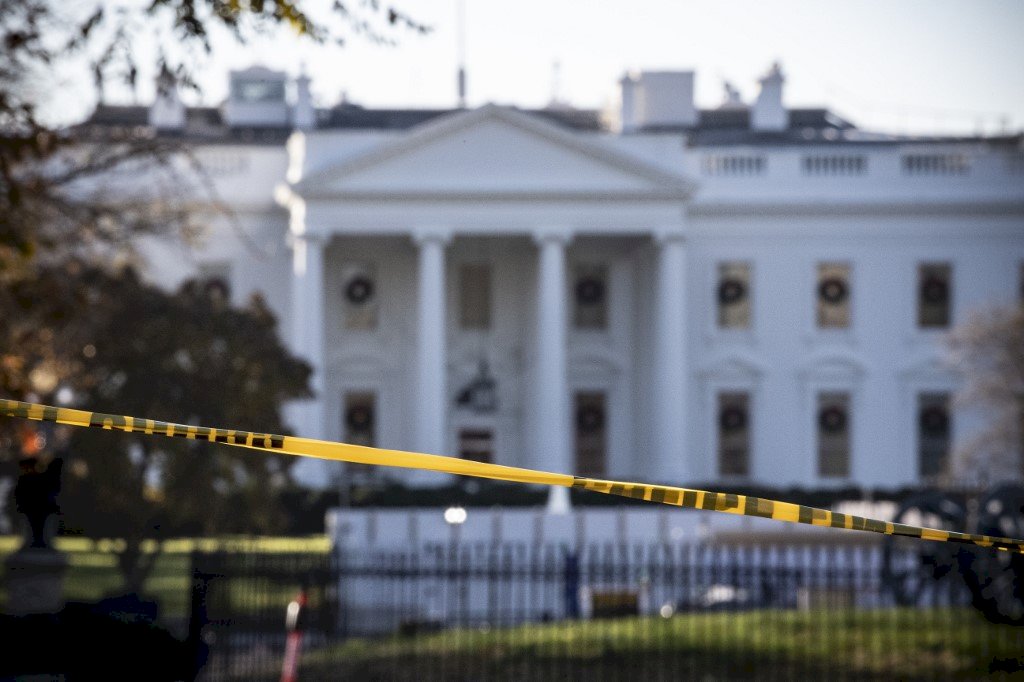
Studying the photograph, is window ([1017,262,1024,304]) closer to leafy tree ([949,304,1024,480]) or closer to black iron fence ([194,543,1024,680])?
leafy tree ([949,304,1024,480])

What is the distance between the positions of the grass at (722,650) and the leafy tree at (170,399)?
8.36m

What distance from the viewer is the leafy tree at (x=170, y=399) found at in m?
24.0

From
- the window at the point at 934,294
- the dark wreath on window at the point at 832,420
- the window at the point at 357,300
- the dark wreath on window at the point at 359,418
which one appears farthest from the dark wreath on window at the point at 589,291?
the window at the point at 934,294

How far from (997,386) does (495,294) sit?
19.3 metres

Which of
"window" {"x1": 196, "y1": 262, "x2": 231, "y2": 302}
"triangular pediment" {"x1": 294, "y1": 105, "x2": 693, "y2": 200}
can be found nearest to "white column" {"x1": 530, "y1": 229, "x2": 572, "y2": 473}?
"triangular pediment" {"x1": 294, "y1": 105, "x2": 693, "y2": 200}

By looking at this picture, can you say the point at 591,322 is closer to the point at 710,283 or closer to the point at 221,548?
the point at 710,283

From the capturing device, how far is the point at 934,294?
5666cm

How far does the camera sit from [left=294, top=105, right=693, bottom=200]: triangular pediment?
Answer: 170 feet

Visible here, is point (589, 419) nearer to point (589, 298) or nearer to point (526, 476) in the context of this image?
point (589, 298)

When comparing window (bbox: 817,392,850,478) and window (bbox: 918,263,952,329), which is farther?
window (bbox: 817,392,850,478)

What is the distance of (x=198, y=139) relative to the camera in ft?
154

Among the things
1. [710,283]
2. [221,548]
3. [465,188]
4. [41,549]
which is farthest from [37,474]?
[710,283]

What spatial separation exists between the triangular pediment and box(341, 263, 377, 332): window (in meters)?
4.23

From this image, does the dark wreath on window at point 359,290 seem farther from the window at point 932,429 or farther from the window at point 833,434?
the window at point 932,429
